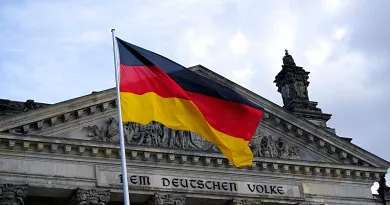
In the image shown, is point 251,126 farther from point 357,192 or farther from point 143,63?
point 357,192

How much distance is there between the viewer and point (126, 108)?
2131cm

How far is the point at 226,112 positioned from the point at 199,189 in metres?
11.8

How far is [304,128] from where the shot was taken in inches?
1479

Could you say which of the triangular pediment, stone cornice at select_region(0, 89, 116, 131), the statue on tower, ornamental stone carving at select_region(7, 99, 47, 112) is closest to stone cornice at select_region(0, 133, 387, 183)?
the triangular pediment

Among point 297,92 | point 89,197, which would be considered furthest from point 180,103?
point 297,92

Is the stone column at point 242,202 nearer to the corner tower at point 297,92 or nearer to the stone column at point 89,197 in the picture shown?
the stone column at point 89,197

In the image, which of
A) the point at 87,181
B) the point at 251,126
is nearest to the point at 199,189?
the point at 87,181

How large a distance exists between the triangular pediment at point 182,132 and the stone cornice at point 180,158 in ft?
1.16

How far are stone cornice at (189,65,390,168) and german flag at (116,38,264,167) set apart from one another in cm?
1347

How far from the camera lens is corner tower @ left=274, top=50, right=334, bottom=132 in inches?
1590

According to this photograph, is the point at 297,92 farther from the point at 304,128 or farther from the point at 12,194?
the point at 12,194

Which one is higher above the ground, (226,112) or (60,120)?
(60,120)

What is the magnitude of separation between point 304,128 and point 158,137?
7827 millimetres

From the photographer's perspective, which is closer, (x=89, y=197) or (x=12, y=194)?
(x=12, y=194)
